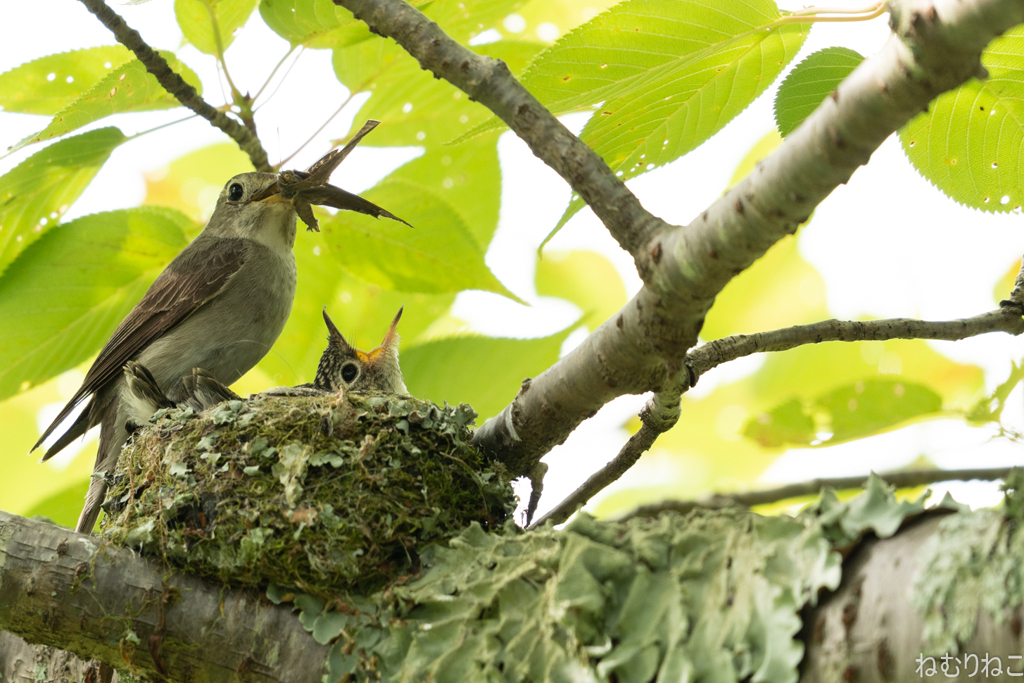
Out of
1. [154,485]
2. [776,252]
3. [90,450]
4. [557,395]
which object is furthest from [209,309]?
[776,252]

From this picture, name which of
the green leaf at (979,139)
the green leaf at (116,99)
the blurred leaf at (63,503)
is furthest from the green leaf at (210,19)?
the green leaf at (979,139)

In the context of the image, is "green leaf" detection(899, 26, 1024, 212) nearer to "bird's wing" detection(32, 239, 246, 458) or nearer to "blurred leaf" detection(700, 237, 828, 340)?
"blurred leaf" detection(700, 237, 828, 340)

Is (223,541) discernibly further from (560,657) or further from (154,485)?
(560,657)

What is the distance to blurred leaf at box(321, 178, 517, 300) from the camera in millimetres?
3717

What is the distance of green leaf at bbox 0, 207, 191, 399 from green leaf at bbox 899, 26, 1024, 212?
3236mm

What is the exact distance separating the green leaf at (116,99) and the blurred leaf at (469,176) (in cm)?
122

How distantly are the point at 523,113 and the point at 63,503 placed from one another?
2890mm

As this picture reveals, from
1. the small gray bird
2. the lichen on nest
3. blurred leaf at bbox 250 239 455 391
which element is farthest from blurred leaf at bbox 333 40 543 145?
the lichen on nest

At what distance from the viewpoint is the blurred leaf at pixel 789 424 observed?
335cm

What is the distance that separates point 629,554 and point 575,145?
1033 mm

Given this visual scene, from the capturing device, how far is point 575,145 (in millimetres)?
2137

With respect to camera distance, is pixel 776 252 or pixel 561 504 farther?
pixel 776 252

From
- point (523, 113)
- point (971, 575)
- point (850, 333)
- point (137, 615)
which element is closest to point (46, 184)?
point (137, 615)

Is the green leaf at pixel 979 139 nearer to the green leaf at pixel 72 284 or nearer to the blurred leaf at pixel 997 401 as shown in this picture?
the blurred leaf at pixel 997 401
